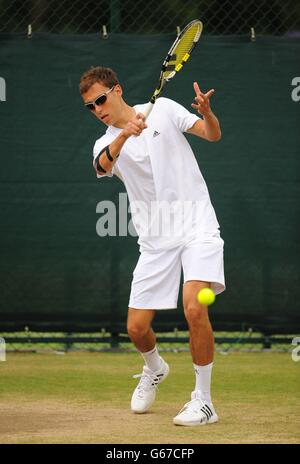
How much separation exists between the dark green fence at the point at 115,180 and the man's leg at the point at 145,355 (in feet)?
6.19

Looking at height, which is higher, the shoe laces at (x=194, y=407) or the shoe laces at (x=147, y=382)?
the shoe laces at (x=147, y=382)

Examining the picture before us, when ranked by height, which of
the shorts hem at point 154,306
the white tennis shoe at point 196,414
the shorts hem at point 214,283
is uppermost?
the shorts hem at point 214,283

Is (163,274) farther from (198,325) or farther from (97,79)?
(97,79)

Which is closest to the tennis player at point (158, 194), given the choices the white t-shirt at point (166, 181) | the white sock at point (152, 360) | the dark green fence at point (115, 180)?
the white t-shirt at point (166, 181)

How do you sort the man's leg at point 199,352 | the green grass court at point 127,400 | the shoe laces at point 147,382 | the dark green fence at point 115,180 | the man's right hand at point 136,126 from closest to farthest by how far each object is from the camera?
the green grass court at point 127,400, the man's right hand at point 136,126, the man's leg at point 199,352, the shoe laces at point 147,382, the dark green fence at point 115,180

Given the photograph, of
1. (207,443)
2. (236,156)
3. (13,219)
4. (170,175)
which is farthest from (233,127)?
(207,443)

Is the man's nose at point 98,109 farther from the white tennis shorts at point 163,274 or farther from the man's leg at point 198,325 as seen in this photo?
the man's leg at point 198,325

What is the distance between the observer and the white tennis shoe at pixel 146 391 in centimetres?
546

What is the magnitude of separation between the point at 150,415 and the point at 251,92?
3.00m

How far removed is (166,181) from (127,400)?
52.9 inches

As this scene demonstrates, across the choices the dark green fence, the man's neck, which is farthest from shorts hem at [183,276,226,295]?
the dark green fence

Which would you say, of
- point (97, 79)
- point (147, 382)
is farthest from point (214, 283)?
point (97, 79)

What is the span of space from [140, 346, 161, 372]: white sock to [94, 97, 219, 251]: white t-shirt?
0.58m

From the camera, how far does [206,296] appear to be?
16.5ft
